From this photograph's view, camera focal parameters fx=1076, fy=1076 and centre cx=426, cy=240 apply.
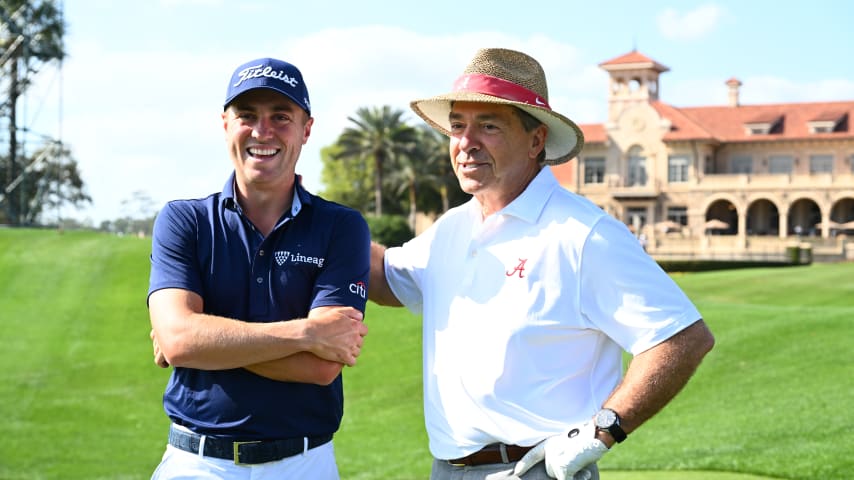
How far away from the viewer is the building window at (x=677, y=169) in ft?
246

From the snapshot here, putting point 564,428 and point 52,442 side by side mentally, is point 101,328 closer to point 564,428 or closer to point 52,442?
point 52,442

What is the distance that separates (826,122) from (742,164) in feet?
20.5

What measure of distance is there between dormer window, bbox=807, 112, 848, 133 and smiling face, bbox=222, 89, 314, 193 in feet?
243

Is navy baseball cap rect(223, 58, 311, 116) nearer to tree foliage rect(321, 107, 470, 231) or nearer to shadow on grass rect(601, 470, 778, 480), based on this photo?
shadow on grass rect(601, 470, 778, 480)

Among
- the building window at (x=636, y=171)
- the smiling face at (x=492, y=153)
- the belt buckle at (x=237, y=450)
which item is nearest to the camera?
the belt buckle at (x=237, y=450)

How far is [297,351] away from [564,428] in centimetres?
105

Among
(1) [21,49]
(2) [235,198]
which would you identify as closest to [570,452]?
(2) [235,198]

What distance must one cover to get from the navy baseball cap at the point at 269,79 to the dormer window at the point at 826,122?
73935 millimetres

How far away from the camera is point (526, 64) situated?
4.59 m

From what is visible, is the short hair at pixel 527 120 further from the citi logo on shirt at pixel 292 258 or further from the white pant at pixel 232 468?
the white pant at pixel 232 468

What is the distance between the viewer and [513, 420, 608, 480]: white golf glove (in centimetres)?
383

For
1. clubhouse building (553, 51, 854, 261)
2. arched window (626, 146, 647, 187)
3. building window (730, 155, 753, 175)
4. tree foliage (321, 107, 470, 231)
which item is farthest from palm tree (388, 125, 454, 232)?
building window (730, 155, 753, 175)

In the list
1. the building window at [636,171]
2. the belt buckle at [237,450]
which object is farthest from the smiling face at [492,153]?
the building window at [636,171]

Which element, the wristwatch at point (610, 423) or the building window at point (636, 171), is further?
the building window at point (636, 171)
